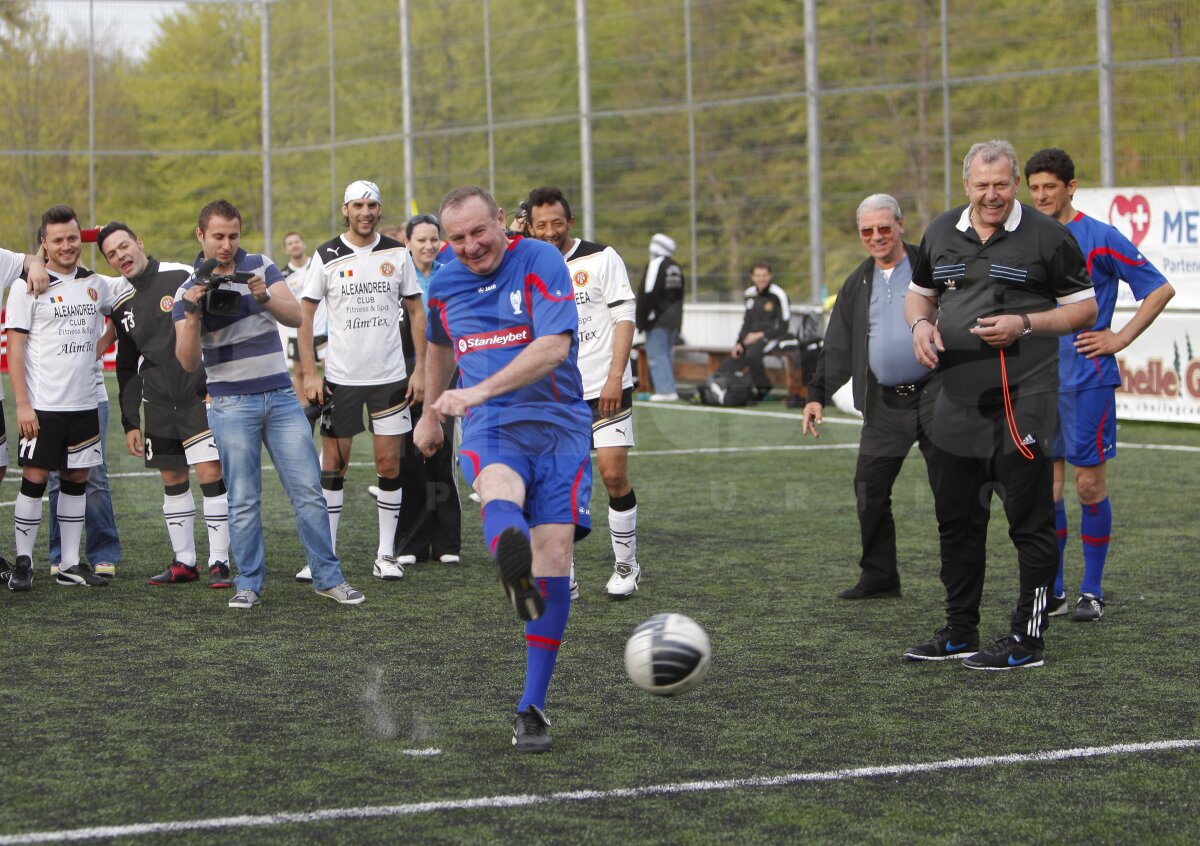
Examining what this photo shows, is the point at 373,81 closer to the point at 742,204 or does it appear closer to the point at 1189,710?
the point at 742,204

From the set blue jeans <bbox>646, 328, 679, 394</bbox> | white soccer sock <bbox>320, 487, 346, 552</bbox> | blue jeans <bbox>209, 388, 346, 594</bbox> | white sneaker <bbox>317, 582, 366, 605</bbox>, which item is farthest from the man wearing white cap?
blue jeans <bbox>209, 388, 346, 594</bbox>

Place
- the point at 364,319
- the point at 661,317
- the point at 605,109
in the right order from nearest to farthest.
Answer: the point at 364,319 < the point at 661,317 < the point at 605,109

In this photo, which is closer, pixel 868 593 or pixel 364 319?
pixel 868 593

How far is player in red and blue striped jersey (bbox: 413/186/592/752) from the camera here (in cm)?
555

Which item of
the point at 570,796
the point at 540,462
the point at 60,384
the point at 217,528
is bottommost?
the point at 570,796

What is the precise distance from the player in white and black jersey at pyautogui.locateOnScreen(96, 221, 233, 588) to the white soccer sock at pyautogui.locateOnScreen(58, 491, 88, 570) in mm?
449

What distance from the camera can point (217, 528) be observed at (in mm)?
9016

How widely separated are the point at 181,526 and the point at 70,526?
0.61 m

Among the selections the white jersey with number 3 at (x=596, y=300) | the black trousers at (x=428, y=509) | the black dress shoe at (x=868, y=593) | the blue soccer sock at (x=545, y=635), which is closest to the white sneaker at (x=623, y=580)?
the white jersey with number 3 at (x=596, y=300)

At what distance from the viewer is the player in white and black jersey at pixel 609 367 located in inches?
335

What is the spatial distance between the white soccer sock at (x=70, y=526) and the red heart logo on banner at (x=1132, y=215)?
38.4 ft

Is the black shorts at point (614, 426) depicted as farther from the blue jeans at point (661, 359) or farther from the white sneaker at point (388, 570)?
the blue jeans at point (661, 359)

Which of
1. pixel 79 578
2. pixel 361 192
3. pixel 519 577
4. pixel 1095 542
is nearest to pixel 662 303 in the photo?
pixel 361 192

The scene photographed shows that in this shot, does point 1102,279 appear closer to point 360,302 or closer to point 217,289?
point 360,302
